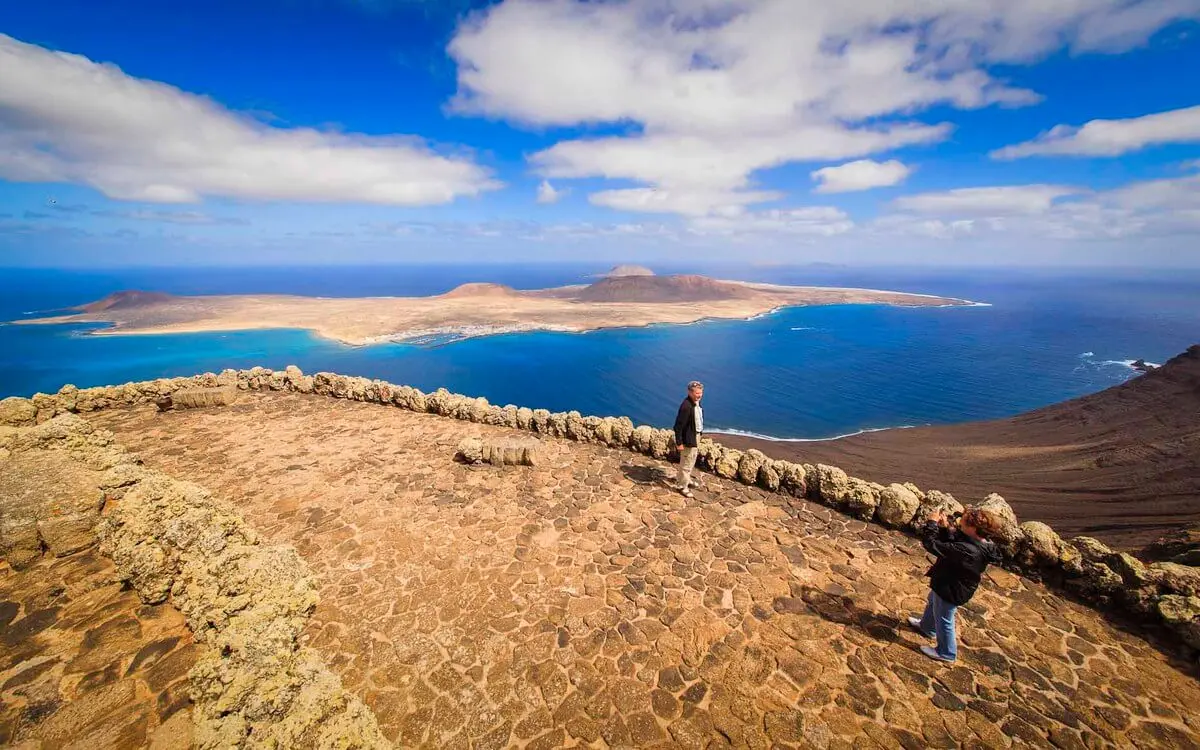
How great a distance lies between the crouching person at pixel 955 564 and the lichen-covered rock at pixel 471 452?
8367 millimetres

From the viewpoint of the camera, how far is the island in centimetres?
7332

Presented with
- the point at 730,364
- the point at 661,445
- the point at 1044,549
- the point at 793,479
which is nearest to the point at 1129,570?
the point at 1044,549

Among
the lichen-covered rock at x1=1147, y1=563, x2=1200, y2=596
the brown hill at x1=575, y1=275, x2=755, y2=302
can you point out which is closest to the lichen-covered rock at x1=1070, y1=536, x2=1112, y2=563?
the lichen-covered rock at x1=1147, y1=563, x2=1200, y2=596

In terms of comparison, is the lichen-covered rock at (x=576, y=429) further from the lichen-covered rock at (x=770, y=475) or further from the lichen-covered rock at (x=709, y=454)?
the lichen-covered rock at (x=770, y=475)

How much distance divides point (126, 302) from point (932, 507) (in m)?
148

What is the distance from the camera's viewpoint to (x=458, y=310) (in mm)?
89500

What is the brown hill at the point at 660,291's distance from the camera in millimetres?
120500

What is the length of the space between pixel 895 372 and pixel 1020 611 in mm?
56933

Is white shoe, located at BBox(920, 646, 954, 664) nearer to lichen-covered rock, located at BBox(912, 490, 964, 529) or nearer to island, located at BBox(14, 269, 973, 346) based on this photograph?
lichen-covered rock, located at BBox(912, 490, 964, 529)

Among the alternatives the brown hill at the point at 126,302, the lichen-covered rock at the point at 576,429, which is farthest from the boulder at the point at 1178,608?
the brown hill at the point at 126,302

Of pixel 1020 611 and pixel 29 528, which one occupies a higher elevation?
pixel 29 528

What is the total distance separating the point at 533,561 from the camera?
677 cm

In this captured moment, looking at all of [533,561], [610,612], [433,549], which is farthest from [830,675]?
[433,549]

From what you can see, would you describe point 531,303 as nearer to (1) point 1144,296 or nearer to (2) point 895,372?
(2) point 895,372
